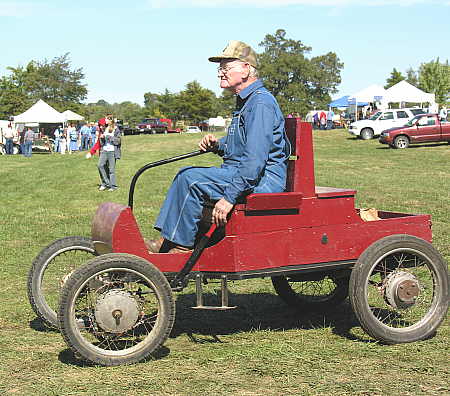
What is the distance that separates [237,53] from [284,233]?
132cm

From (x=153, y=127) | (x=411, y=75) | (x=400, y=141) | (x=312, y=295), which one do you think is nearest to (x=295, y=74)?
(x=411, y=75)

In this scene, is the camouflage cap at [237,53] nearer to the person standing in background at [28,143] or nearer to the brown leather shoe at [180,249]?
the brown leather shoe at [180,249]

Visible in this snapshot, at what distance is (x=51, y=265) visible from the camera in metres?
5.81

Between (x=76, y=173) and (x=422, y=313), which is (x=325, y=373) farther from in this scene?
(x=76, y=173)

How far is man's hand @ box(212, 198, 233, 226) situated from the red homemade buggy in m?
0.09

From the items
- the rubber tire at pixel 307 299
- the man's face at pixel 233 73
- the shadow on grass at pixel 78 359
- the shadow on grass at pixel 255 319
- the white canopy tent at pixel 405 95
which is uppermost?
the white canopy tent at pixel 405 95

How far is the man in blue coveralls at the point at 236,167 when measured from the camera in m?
4.97

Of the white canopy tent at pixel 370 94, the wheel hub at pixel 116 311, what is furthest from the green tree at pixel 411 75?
the wheel hub at pixel 116 311

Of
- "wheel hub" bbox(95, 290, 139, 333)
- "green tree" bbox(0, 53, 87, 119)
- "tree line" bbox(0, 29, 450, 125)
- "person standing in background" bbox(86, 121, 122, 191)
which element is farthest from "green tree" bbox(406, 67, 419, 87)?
"wheel hub" bbox(95, 290, 139, 333)

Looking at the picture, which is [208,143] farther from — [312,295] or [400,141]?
[400,141]

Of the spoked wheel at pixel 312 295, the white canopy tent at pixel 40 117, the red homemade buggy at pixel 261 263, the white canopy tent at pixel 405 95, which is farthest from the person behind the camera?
the white canopy tent at pixel 40 117

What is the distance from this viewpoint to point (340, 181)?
20.0 meters

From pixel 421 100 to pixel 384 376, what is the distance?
45.7 m

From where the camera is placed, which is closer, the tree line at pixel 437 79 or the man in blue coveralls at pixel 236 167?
the man in blue coveralls at pixel 236 167
